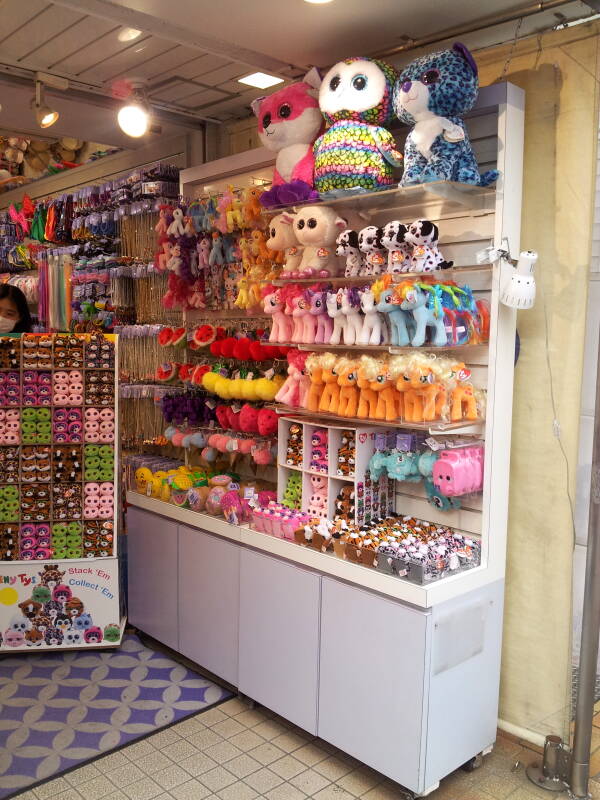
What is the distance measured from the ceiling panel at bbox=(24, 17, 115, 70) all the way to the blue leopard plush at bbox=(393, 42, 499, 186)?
141 cm

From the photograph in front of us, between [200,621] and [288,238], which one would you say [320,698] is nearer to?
[200,621]

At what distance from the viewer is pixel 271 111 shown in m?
3.38

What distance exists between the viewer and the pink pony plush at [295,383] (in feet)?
11.2

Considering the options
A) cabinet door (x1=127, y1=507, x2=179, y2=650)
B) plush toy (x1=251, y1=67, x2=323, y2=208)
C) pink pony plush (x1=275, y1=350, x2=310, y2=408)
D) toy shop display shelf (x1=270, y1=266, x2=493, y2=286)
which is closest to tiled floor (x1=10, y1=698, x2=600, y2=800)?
cabinet door (x1=127, y1=507, x2=179, y2=650)

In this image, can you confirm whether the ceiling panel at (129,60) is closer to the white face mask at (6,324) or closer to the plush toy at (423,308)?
the white face mask at (6,324)

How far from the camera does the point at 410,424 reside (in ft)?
9.50

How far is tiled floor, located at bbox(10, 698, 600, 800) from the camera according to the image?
284 cm

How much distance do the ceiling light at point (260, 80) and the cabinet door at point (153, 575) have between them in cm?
239

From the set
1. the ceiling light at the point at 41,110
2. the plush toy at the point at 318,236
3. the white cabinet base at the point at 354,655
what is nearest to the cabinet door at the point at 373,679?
the white cabinet base at the point at 354,655

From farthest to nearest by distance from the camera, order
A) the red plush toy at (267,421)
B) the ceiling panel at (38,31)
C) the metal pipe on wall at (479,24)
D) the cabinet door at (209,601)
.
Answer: the red plush toy at (267,421) → the cabinet door at (209,601) → the ceiling panel at (38,31) → the metal pipe on wall at (479,24)

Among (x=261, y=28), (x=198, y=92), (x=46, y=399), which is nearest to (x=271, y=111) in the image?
(x=261, y=28)

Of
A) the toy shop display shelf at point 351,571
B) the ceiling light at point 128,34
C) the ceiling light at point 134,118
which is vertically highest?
the ceiling light at point 128,34

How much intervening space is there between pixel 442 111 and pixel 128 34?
1.55 m

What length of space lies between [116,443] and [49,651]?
4.00 ft
